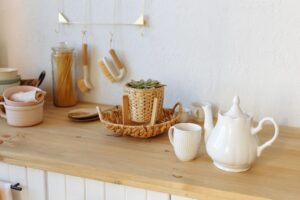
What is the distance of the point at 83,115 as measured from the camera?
51.9 inches

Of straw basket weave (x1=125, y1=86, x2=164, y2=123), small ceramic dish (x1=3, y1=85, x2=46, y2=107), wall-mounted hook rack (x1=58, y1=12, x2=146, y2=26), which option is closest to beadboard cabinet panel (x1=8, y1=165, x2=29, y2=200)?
small ceramic dish (x1=3, y1=85, x2=46, y2=107)

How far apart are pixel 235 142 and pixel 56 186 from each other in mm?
Result: 550

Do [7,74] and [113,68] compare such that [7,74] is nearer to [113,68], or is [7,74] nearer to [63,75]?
[63,75]

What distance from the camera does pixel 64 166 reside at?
0.94m

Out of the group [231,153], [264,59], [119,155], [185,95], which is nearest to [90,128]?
[119,155]

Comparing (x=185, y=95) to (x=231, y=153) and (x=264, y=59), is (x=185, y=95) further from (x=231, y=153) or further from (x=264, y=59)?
(x=231, y=153)

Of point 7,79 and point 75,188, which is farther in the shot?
point 7,79

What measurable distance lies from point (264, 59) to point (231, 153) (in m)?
0.52

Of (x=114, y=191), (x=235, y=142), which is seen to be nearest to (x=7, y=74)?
(x=114, y=191)

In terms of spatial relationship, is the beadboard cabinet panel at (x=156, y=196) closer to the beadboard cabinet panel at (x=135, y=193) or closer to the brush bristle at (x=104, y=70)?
the beadboard cabinet panel at (x=135, y=193)

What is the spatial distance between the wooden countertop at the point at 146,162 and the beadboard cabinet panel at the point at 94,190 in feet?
0.10

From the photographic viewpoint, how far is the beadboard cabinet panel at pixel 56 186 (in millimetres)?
989

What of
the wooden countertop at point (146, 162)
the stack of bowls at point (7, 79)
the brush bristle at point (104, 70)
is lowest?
the wooden countertop at point (146, 162)

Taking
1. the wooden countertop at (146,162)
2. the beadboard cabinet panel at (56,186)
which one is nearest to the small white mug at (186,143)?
the wooden countertop at (146,162)
